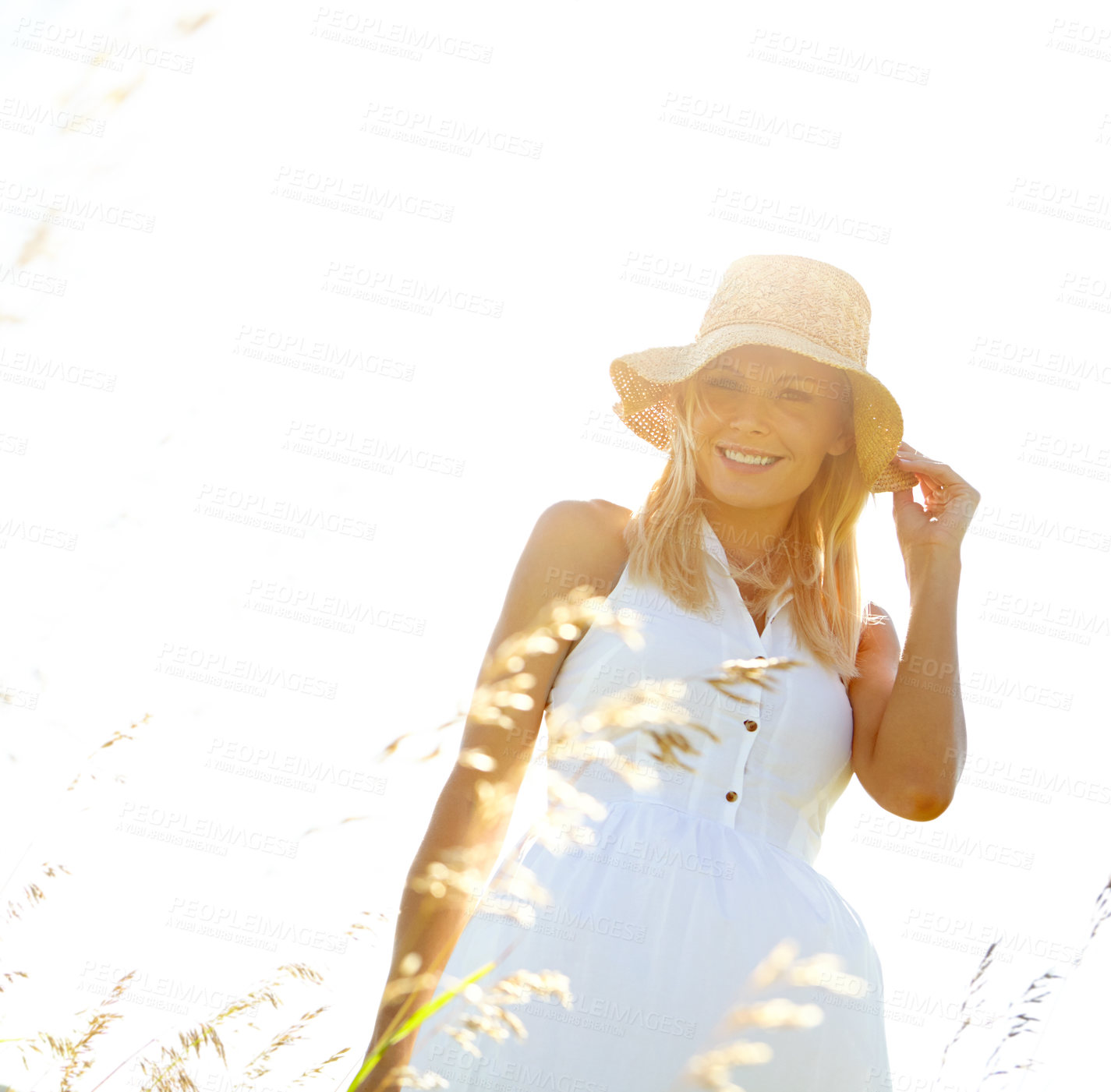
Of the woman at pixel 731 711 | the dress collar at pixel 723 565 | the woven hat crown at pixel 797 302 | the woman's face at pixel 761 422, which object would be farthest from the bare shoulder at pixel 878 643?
the woven hat crown at pixel 797 302

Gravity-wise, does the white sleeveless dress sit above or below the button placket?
below

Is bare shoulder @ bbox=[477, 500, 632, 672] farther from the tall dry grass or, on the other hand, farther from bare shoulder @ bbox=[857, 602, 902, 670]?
bare shoulder @ bbox=[857, 602, 902, 670]

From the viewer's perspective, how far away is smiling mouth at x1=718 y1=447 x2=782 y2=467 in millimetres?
2346

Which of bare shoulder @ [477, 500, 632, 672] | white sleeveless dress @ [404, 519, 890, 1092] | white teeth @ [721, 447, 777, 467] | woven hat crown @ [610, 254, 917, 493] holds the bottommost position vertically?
white sleeveless dress @ [404, 519, 890, 1092]

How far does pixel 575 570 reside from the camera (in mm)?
2172

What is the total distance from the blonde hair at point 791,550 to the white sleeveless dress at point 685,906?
69mm

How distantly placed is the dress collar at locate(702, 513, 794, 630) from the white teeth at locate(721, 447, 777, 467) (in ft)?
0.47

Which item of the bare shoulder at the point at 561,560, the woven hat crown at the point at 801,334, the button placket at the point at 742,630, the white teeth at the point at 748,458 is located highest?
the woven hat crown at the point at 801,334

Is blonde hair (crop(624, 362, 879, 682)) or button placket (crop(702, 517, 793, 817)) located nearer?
button placket (crop(702, 517, 793, 817))

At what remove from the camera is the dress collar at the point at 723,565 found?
7.45 ft

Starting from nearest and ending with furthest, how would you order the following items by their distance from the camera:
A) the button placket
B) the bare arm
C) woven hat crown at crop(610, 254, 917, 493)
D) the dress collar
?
the bare arm, the button placket, the dress collar, woven hat crown at crop(610, 254, 917, 493)

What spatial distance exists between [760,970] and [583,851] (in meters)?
0.93

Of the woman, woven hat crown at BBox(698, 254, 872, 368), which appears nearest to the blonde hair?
the woman

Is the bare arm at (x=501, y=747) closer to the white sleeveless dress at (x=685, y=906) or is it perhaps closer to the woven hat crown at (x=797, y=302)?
the white sleeveless dress at (x=685, y=906)
